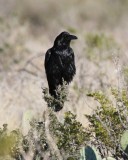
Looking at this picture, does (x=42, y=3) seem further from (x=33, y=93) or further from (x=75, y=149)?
(x=75, y=149)

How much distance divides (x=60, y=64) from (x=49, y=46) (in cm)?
598

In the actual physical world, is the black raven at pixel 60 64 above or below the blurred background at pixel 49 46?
below

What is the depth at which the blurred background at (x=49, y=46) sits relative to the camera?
960 centimetres

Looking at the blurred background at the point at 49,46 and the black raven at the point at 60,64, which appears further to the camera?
the blurred background at the point at 49,46

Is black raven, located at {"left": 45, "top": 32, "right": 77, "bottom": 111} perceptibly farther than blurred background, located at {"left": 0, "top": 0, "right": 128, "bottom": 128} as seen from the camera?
No

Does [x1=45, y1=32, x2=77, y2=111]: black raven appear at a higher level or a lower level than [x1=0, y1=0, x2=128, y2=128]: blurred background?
lower

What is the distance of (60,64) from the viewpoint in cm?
893

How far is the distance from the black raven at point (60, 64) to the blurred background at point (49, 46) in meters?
0.35

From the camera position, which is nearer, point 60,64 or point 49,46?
point 60,64

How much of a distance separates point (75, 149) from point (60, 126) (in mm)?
313

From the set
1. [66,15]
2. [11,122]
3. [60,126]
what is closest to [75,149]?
[60,126]

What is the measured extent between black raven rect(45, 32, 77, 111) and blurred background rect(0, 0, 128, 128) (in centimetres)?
35

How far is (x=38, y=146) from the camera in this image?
20.6 feet

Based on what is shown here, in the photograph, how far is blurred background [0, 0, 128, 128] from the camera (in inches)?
378
